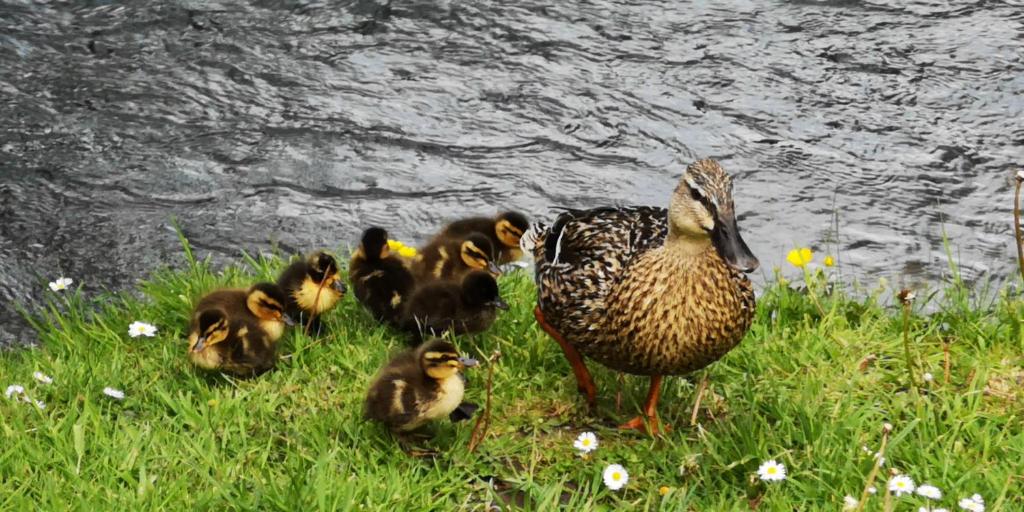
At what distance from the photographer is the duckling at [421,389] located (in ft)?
13.7

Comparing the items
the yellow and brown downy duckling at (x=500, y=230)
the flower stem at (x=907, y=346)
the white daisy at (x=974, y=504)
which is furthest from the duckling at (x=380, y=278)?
the white daisy at (x=974, y=504)

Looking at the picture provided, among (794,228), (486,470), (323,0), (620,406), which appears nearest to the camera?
(486,470)

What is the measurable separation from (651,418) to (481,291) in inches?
29.9

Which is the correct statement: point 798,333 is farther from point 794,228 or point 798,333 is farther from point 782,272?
point 794,228

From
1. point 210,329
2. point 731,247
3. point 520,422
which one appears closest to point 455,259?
point 520,422

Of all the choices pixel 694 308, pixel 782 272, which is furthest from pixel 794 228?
pixel 694 308

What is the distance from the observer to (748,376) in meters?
4.71

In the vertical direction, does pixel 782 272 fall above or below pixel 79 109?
above

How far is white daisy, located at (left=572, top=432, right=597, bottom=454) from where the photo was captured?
4227 millimetres

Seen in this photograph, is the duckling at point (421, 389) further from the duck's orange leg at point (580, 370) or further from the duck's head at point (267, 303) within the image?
the duck's head at point (267, 303)

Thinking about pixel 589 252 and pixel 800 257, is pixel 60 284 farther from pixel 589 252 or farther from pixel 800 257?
pixel 800 257

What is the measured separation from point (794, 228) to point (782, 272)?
0.46 m

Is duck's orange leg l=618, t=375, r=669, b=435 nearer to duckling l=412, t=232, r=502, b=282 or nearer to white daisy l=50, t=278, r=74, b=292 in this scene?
duckling l=412, t=232, r=502, b=282

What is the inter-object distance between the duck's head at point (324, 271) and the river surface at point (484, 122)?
882mm
